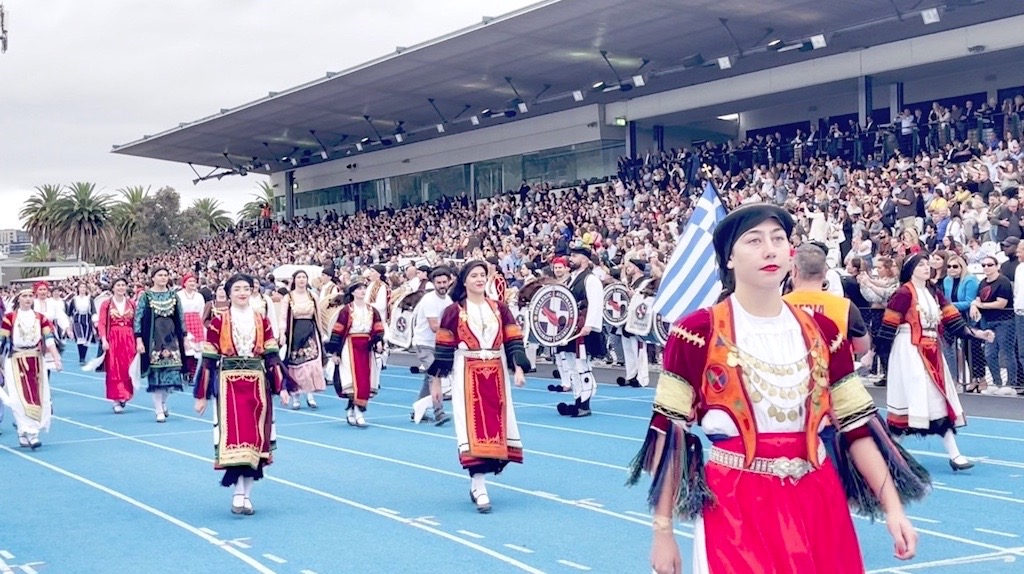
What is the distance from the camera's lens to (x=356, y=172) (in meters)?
53.8

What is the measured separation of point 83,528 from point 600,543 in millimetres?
3843

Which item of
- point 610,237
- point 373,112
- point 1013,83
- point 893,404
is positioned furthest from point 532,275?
point 373,112

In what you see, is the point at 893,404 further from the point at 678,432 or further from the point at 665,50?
the point at 665,50

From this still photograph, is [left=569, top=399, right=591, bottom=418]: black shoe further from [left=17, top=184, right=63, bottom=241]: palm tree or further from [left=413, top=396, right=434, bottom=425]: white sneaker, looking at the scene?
[left=17, top=184, right=63, bottom=241]: palm tree

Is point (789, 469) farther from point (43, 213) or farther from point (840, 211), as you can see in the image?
point (43, 213)

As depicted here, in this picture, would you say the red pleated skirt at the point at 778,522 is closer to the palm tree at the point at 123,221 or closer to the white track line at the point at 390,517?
the white track line at the point at 390,517

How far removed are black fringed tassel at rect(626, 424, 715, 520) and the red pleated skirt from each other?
0.05m

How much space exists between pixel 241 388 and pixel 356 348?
230 inches

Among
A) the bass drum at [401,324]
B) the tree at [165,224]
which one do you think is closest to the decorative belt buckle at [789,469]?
the bass drum at [401,324]

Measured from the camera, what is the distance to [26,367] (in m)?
14.1

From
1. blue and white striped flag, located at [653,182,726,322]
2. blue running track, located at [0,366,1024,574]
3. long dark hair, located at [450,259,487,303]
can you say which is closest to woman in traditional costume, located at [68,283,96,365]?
blue running track, located at [0,366,1024,574]

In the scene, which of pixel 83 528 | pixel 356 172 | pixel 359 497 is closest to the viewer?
pixel 83 528

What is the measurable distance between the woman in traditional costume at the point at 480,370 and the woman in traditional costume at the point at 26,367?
6.37 metres

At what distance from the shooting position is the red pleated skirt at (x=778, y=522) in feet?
12.4
